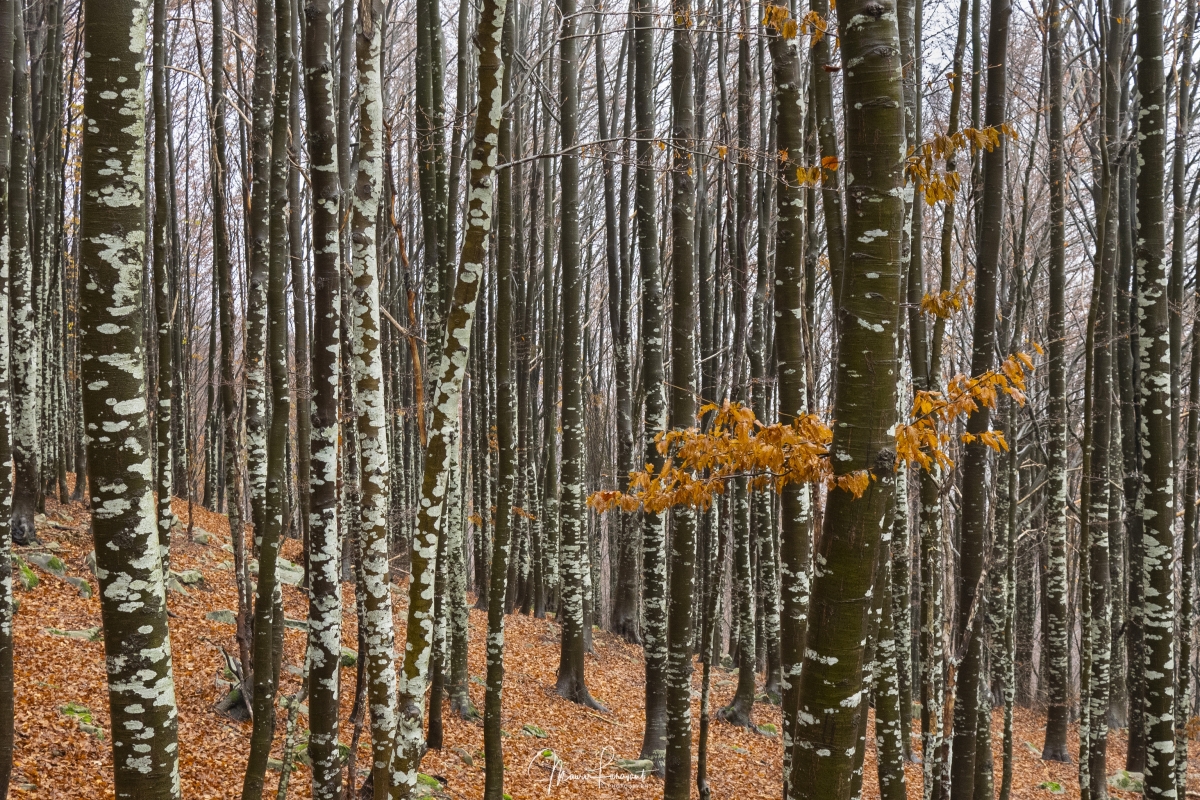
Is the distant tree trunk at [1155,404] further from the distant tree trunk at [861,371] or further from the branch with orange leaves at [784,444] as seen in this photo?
the distant tree trunk at [861,371]

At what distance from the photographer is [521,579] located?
19672mm

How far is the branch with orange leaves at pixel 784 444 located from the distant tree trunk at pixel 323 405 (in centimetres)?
181

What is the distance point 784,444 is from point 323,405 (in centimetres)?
293

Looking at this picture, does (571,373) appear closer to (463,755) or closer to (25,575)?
(463,755)

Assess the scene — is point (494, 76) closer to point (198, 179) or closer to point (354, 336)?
point (354, 336)

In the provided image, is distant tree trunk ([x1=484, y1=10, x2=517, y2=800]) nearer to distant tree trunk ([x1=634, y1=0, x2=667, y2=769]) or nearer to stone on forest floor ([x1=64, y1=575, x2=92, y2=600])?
distant tree trunk ([x1=634, y1=0, x2=667, y2=769])

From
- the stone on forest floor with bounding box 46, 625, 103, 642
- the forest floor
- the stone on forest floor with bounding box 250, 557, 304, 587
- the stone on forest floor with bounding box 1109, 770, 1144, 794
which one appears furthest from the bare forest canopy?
the stone on forest floor with bounding box 250, 557, 304, 587

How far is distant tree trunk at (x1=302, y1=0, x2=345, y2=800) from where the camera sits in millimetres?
5027

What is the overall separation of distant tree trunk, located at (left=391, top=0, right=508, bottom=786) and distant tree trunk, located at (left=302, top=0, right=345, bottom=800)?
1.79 feet

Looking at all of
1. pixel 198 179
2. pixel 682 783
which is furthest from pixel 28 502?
pixel 198 179

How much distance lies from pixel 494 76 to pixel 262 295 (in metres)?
2.96

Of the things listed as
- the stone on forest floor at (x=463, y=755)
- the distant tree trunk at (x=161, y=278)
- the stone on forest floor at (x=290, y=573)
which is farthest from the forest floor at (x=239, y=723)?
the distant tree trunk at (x=161, y=278)

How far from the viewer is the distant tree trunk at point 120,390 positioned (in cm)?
280

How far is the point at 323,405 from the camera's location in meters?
5.17
